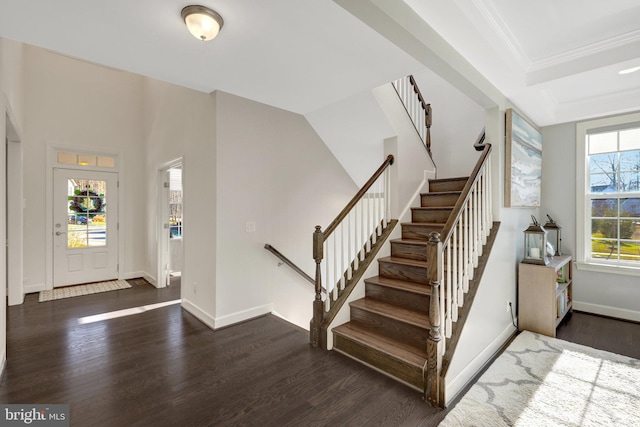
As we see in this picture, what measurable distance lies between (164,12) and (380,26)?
1.35 meters

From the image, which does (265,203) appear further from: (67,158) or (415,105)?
(67,158)

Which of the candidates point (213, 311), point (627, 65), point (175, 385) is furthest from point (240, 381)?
point (627, 65)

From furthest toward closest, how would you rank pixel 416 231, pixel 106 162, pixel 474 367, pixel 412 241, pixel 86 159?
pixel 106 162 < pixel 86 159 < pixel 416 231 < pixel 412 241 < pixel 474 367

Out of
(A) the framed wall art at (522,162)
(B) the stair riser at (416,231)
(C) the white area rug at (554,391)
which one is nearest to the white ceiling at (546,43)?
(A) the framed wall art at (522,162)

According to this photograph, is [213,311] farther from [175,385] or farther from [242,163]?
[242,163]

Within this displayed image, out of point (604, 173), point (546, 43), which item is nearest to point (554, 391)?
point (546, 43)

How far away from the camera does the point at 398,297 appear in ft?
9.35

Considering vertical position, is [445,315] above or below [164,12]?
below

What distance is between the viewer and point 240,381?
2258 mm

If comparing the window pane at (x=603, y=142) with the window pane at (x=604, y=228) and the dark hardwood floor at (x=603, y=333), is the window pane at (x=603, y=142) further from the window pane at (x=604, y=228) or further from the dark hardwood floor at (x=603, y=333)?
the dark hardwood floor at (x=603, y=333)

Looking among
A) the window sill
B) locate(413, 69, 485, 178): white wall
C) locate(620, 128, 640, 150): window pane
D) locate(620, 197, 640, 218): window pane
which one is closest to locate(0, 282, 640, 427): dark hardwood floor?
the window sill

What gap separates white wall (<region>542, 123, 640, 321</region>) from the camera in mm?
3615

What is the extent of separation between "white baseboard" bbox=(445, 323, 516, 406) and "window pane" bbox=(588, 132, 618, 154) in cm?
254

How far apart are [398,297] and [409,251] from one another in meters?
0.60
